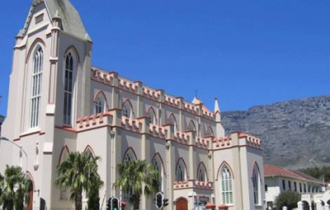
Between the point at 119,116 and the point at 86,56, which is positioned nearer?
the point at 119,116

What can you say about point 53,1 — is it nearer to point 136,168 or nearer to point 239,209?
point 136,168

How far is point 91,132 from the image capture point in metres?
43.5

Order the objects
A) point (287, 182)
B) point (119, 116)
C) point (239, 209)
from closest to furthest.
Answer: point (119, 116) < point (239, 209) < point (287, 182)

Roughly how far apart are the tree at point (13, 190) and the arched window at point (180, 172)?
54.9 ft

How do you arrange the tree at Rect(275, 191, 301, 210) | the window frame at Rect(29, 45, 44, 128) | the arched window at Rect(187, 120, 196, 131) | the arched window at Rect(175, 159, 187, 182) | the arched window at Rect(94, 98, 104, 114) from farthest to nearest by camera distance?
the tree at Rect(275, 191, 301, 210)
the arched window at Rect(187, 120, 196, 131)
the arched window at Rect(175, 159, 187, 182)
the arched window at Rect(94, 98, 104, 114)
the window frame at Rect(29, 45, 44, 128)

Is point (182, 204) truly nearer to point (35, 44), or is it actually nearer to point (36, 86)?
point (36, 86)

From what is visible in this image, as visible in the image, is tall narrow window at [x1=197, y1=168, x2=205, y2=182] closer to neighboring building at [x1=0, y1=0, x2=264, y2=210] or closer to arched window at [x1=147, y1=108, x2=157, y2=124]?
neighboring building at [x1=0, y1=0, x2=264, y2=210]

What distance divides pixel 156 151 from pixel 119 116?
281 inches

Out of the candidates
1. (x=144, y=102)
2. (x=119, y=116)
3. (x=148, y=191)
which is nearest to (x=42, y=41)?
(x=119, y=116)

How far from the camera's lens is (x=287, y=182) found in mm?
83000

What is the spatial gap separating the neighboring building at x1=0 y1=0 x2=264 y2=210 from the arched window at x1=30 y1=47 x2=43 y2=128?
0.10 m

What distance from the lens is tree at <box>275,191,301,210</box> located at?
2896 inches

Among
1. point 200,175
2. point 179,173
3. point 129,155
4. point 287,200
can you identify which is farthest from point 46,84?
point 287,200

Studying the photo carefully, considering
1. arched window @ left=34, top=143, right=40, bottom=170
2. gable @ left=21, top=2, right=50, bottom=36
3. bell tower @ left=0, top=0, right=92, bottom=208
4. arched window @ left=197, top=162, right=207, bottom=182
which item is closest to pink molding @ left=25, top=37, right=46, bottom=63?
bell tower @ left=0, top=0, right=92, bottom=208
